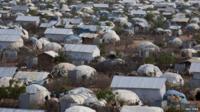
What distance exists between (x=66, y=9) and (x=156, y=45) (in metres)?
14.1

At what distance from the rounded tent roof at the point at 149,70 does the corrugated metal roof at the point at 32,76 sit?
10.1 ft

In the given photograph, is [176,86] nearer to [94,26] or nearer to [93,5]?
[94,26]

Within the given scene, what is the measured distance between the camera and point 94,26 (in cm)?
2777

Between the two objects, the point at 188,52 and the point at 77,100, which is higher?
the point at 77,100

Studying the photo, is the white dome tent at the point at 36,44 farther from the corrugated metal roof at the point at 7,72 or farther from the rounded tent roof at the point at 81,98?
the rounded tent roof at the point at 81,98

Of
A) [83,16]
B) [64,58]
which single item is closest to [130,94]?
[64,58]

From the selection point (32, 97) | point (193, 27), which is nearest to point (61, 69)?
point (32, 97)

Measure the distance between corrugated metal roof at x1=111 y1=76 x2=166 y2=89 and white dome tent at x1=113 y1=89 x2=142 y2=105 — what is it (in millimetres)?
762

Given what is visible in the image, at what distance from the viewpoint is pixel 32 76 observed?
16859 mm

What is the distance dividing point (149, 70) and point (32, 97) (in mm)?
5073

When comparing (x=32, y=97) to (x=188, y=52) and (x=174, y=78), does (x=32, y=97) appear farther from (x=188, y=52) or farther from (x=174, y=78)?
(x=188, y=52)

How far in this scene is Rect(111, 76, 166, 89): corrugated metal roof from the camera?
49.6 feet

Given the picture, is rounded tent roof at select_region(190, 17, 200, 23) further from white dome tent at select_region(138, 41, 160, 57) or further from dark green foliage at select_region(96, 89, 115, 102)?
dark green foliage at select_region(96, 89, 115, 102)

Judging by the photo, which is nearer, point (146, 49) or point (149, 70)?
point (149, 70)
